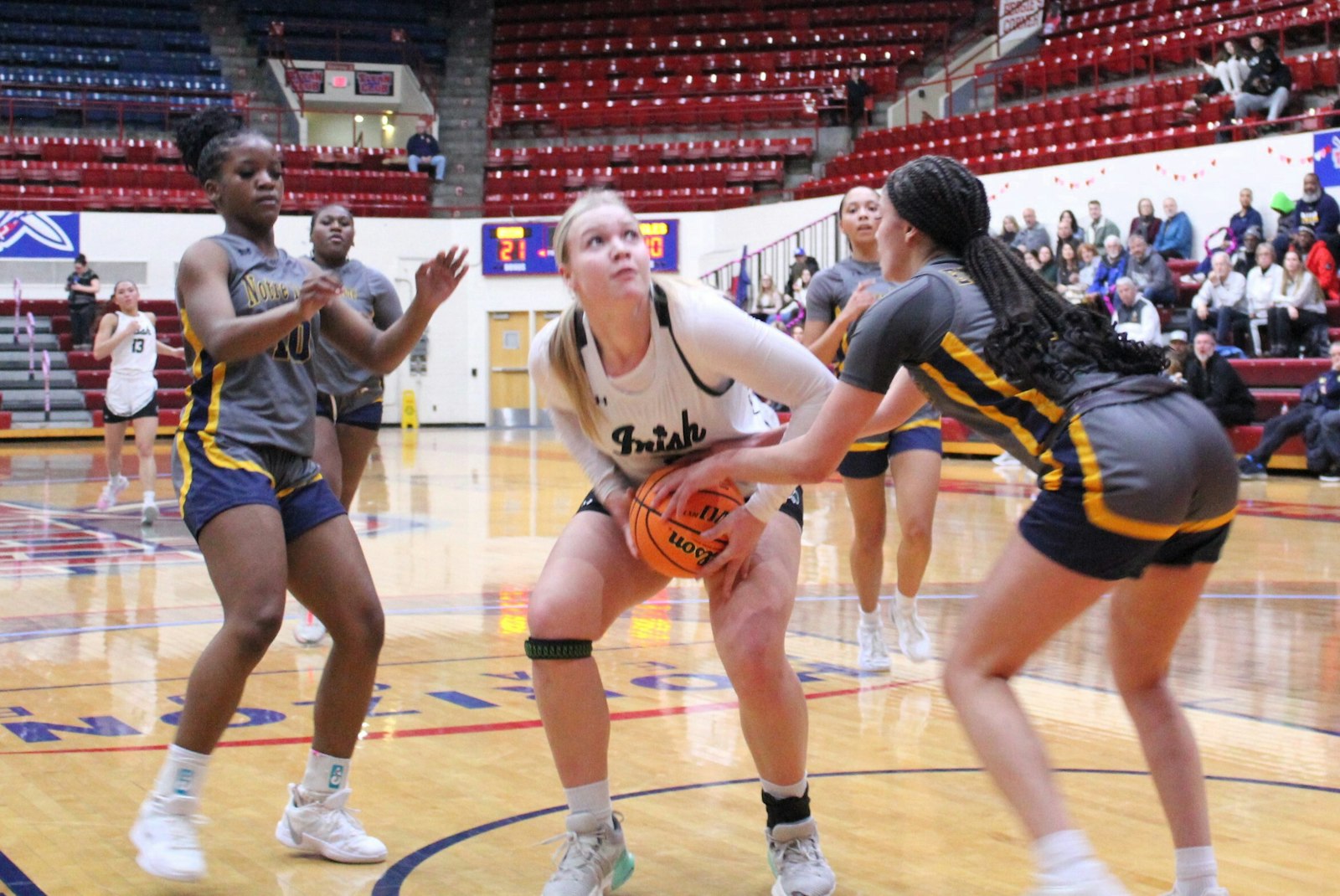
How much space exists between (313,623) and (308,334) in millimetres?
2719

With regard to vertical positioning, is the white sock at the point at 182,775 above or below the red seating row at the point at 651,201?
below

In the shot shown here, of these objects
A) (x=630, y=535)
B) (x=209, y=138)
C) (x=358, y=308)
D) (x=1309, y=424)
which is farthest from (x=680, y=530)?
(x=1309, y=424)

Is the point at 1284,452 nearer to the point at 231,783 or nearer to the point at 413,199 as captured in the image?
the point at 231,783

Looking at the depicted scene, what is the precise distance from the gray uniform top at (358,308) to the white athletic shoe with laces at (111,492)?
622 cm

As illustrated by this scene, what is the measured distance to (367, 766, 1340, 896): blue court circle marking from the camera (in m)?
3.11

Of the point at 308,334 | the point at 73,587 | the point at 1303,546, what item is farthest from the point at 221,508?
the point at 1303,546

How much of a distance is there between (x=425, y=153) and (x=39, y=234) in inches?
273

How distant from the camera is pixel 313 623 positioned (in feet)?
19.6

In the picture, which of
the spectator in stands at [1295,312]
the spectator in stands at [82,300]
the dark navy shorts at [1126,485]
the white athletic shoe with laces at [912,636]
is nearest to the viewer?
the dark navy shorts at [1126,485]

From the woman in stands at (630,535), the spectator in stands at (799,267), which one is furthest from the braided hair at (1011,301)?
the spectator in stands at (799,267)

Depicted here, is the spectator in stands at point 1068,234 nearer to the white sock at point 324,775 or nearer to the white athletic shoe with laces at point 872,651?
the white athletic shoe with laces at point 872,651

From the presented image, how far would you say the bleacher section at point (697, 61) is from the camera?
26016 millimetres

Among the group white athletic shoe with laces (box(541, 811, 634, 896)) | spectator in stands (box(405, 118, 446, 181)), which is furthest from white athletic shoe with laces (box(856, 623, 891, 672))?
spectator in stands (box(405, 118, 446, 181))

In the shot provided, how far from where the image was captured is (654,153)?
26328mm
